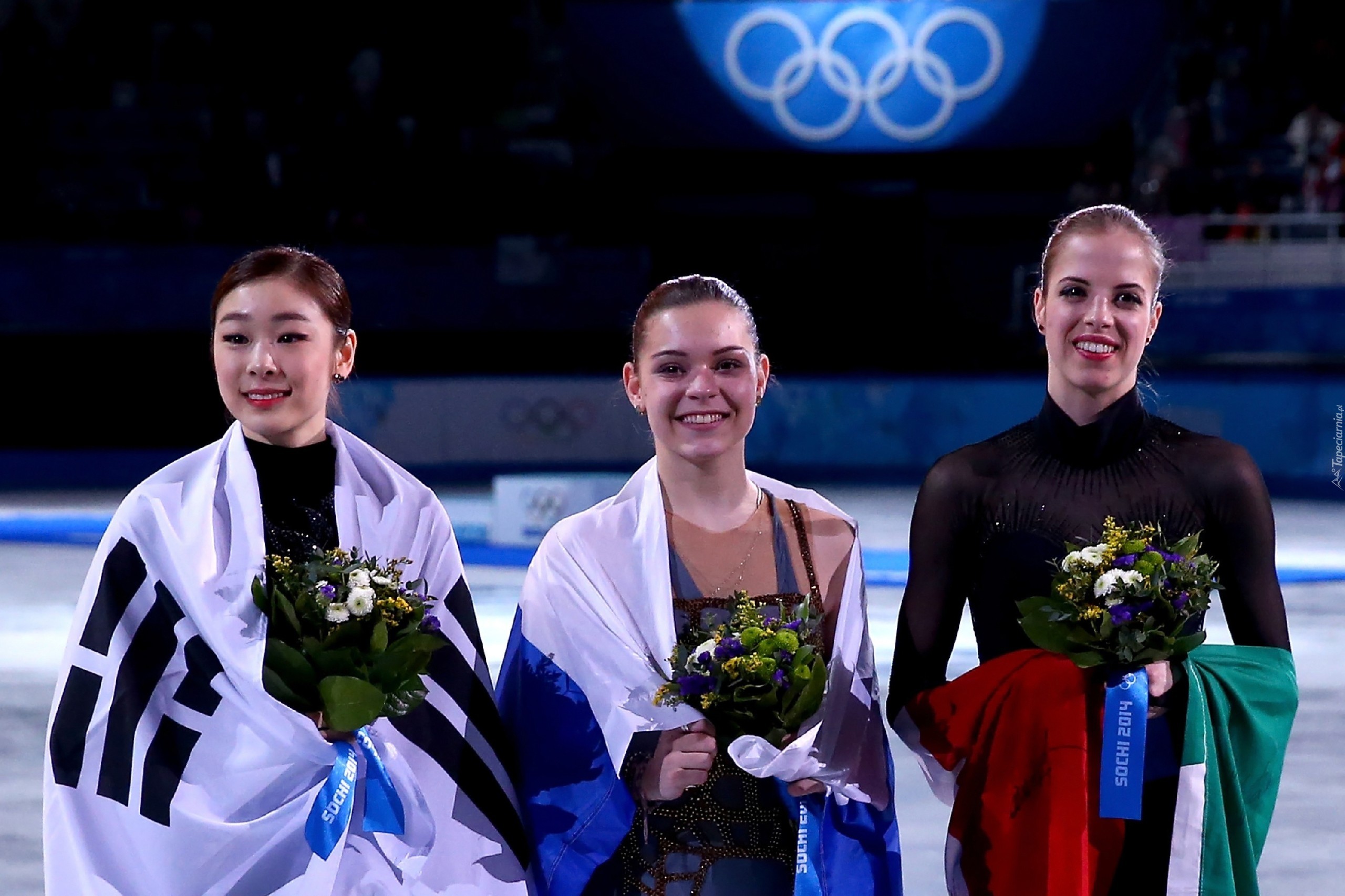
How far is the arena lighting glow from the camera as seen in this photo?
14.6m

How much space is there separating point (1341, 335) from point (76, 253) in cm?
1020

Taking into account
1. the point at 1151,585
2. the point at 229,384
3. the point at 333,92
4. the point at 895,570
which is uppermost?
the point at 333,92

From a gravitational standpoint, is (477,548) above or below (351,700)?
below

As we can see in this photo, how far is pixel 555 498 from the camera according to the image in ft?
34.4

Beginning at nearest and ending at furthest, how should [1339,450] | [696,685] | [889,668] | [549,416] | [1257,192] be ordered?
[696,685], [889,668], [1339,450], [549,416], [1257,192]

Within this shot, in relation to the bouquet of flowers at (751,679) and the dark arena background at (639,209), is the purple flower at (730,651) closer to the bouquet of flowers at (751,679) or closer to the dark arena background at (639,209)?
the bouquet of flowers at (751,679)

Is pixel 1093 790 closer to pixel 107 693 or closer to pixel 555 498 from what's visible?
pixel 107 693

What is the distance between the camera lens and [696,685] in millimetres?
2635

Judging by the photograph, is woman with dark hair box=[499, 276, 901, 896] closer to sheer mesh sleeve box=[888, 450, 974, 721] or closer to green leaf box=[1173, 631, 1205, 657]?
sheer mesh sleeve box=[888, 450, 974, 721]

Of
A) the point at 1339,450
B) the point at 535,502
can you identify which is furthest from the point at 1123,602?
the point at 1339,450

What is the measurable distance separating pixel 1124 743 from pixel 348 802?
47.2 inches

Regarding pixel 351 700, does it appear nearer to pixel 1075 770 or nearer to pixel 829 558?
pixel 829 558

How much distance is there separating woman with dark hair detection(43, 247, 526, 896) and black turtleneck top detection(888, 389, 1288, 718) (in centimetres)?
77

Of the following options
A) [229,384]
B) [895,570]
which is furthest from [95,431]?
[229,384]
